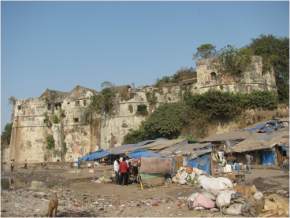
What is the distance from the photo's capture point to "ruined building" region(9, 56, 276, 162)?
34.9 m

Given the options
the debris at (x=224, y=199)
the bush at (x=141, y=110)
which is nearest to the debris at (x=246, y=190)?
the debris at (x=224, y=199)

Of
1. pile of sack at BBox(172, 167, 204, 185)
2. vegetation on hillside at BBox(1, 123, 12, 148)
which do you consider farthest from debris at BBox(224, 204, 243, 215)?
vegetation on hillside at BBox(1, 123, 12, 148)

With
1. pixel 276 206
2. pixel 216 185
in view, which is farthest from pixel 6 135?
pixel 276 206

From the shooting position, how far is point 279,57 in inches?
1531

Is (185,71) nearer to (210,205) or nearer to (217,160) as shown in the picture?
(217,160)

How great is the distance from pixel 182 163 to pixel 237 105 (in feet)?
46.0

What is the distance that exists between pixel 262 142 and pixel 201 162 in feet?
16.8

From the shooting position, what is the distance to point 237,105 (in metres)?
32.7

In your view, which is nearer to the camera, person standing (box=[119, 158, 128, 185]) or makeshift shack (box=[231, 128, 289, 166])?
person standing (box=[119, 158, 128, 185])

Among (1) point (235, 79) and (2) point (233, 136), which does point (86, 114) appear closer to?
(1) point (235, 79)

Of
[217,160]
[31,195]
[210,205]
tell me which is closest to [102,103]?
[217,160]

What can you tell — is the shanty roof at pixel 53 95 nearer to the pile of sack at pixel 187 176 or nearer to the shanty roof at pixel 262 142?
the shanty roof at pixel 262 142

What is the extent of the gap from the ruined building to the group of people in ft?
54.6

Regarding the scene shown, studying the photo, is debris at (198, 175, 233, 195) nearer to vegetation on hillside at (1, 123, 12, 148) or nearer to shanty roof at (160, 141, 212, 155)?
shanty roof at (160, 141, 212, 155)
